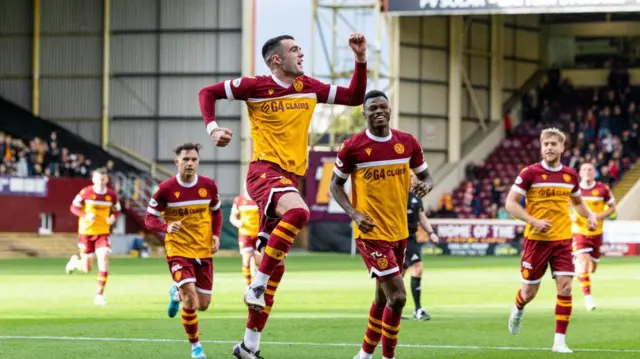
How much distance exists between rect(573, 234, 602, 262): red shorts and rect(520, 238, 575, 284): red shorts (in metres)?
7.91

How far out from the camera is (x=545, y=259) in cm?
1616

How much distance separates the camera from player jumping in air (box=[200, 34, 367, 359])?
12836mm

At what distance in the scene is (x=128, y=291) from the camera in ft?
91.6

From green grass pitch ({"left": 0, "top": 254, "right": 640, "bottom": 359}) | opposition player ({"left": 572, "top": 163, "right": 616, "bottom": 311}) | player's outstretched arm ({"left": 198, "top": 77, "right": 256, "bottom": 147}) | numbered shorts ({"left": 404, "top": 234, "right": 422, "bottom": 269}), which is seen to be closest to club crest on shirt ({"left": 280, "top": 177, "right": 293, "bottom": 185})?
player's outstretched arm ({"left": 198, "top": 77, "right": 256, "bottom": 147})

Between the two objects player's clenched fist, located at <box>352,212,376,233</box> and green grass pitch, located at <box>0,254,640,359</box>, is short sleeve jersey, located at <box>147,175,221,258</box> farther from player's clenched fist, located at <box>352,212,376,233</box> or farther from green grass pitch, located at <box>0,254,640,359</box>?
player's clenched fist, located at <box>352,212,376,233</box>

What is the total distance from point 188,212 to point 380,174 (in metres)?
3.56

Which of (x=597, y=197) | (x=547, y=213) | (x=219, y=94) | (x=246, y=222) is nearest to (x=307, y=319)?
(x=547, y=213)

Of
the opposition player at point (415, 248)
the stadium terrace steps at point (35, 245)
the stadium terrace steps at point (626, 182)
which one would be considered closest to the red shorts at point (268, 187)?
the opposition player at point (415, 248)

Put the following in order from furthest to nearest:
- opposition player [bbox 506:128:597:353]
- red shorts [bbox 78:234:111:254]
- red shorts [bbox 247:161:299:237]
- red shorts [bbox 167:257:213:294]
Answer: red shorts [bbox 78:234:111:254] → opposition player [bbox 506:128:597:353] → red shorts [bbox 167:257:213:294] → red shorts [bbox 247:161:299:237]

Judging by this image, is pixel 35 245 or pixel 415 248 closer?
pixel 415 248

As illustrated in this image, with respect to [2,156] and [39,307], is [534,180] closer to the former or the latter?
[39,307]

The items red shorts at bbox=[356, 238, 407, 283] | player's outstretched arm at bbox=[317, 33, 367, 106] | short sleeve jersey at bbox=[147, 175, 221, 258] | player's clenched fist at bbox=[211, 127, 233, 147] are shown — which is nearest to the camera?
player's clenched fist at bbox=[211, 127, 233, 147]

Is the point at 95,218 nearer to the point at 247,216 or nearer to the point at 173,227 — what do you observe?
the point at 247,216

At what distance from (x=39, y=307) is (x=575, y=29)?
4869cm
